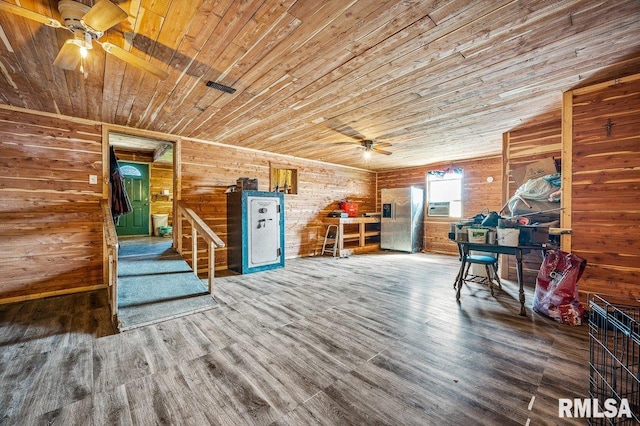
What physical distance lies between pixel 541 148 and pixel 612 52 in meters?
2.14

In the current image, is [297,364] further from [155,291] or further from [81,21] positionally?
[81,21]

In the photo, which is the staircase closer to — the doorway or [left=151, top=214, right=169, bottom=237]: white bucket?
the doorway

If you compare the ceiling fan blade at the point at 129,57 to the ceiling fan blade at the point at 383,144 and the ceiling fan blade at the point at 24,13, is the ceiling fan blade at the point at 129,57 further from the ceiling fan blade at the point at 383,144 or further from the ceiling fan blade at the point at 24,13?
the ceiling fan blade at the point at 383,144

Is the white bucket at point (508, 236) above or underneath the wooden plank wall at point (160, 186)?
underneath

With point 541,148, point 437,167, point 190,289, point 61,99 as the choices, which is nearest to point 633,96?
point 541,148

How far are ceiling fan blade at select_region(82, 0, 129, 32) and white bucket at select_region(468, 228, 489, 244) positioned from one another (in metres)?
3.85

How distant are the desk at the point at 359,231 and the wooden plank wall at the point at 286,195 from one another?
0.59m

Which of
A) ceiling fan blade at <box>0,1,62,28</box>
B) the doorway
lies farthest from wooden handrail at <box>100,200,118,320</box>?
ceiling fan blade at <box>0,1,62,28</box>

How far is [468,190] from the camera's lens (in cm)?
691

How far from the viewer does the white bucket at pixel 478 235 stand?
3.21m

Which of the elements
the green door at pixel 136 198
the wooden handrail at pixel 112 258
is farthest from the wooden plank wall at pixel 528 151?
the green door at pixel 136 198

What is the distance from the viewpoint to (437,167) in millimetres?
7453

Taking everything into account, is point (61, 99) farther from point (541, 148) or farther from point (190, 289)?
point (541, 148)

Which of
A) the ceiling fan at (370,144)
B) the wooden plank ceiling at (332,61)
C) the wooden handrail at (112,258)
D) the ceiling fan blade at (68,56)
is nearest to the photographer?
the wooden plank ceiling at (332,61)
